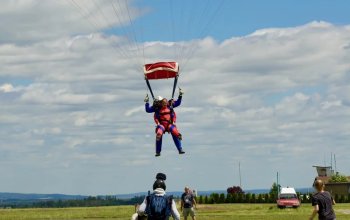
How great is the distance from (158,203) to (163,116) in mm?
11289

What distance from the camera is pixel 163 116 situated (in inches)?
943

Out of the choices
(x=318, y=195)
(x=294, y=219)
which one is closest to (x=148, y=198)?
(x=318, y=195)

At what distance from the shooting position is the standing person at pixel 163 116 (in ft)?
78.5

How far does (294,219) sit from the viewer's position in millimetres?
41750

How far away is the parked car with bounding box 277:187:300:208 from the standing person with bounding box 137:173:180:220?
51.9m

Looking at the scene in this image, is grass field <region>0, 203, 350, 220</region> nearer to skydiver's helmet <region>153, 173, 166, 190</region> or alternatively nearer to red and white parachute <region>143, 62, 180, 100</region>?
red and white parachute <region>143, 62, 180, 100</region>

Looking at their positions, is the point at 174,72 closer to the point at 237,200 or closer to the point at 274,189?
the point at 237,200

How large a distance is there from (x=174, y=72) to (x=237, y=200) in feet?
203

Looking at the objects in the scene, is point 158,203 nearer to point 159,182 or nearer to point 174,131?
point 159,182

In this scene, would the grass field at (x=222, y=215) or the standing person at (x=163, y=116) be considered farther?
the grass field at (x=222, y=215)

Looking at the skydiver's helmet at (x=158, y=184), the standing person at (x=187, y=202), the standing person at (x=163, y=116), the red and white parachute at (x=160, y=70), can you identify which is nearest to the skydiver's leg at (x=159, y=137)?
the standing person at (x=163, y=116)

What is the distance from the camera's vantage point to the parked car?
209ft

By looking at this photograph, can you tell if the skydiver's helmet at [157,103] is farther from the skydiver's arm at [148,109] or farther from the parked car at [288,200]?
the parked car at [288,200]

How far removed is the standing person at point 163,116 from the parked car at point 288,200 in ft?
134
